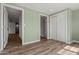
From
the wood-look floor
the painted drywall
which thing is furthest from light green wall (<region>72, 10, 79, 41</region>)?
the painted drywall

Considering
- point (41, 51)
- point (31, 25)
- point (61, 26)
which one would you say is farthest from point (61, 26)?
point (41, 51)

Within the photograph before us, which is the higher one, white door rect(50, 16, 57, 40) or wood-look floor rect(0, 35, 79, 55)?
white door rect(50, 16, 57, 40)

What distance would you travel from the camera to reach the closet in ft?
12.8

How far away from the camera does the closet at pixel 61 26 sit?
12.8 feet

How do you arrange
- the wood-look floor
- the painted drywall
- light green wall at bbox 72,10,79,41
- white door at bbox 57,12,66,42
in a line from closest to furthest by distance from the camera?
the wood-look floor < the painted drywall < white door at bbox 57,12,66,42 < light green wall at bbox 72,10,79,41

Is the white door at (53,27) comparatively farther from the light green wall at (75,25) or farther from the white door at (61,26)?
the light green wall at (75,25)

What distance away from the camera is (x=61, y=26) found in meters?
4.34

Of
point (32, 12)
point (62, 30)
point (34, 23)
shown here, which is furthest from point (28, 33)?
point (62, 30)

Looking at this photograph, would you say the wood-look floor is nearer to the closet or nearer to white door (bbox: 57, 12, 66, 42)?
the closet

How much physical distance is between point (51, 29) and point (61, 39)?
1332 millimetres

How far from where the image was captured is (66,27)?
3926mm

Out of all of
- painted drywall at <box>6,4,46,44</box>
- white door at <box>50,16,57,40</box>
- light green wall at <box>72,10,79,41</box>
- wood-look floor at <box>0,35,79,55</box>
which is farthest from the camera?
white door at <box>50,16,57,40</box>

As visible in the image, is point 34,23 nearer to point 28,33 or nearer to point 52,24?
point 28,33

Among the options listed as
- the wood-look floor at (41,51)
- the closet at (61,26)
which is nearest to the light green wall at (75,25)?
the closet at (61,26)
